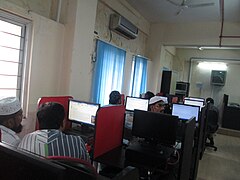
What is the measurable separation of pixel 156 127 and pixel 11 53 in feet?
A: 6.31

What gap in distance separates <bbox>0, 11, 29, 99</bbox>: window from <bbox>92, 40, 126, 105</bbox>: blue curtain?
4.75 feet

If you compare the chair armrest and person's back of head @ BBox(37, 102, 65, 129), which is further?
person's back of head @ BBox(37, 102, 65, 129)

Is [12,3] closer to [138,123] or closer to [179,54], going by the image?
[138,123]

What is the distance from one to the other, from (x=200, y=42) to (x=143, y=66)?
1.70m

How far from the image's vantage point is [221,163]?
12.9ft

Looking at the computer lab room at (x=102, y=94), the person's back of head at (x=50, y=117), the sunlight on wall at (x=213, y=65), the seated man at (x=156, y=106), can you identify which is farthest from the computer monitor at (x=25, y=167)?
the sunlight on wall at (x=213, y=65)

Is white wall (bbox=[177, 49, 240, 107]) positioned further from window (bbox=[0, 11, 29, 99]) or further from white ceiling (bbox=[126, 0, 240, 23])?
window (bbox=[0, 11, 29, 99])

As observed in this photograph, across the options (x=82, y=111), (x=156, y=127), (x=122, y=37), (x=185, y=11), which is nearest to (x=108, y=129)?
(x=156, y=127)

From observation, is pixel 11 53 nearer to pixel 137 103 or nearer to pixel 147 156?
pixel 147 156

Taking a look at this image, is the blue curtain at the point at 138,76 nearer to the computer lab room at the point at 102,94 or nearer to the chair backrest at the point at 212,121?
the computer lab room at the point at 102,94

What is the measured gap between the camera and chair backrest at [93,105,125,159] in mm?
2084

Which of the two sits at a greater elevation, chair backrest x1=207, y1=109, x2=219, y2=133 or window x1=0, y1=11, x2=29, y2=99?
window x1=0, y1=11, x2=29, y2=99

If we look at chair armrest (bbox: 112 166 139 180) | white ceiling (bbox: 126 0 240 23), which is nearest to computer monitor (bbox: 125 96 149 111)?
white ceiling (bbox: 126 0 240 23)

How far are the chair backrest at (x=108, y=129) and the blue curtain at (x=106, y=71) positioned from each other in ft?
5.17
